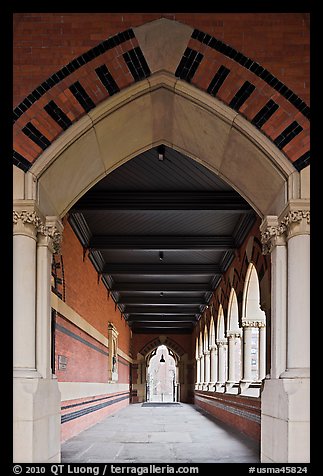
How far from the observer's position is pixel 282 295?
594 centimetres

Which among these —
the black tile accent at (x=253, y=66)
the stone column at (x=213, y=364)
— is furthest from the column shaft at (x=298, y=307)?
the stone column at (x=213, y=364)

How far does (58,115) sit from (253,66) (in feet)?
6.09

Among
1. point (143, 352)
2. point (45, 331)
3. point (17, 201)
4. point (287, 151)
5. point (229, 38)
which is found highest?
point (229, 38)

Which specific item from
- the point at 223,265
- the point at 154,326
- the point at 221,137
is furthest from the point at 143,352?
the point at 221,137

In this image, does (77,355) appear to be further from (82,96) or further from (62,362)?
(82,96)

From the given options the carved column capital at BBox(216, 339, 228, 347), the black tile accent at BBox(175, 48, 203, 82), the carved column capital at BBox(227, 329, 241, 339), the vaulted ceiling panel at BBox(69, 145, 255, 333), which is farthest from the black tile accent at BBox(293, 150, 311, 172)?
the carved column capital at BBox(216, 339, 228, 347)

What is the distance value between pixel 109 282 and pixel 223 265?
381cm

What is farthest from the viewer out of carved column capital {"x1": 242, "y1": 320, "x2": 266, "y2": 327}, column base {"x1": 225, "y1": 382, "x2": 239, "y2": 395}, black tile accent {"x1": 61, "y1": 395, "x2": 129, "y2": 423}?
column base {"x1": 225, "y1": 382, "x2": 239, "y2": 395}

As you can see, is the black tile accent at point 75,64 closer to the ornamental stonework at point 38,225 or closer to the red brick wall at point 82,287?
the ornamental stonework at point 38,225

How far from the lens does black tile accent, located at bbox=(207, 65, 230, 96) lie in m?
5.84

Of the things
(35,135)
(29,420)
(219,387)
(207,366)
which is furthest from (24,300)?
(207,366)

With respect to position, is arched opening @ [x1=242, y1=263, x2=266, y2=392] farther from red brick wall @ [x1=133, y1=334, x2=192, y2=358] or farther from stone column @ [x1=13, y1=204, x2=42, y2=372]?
red brick wall @ [x1=133, y1=334, x2=192, y2=358]
